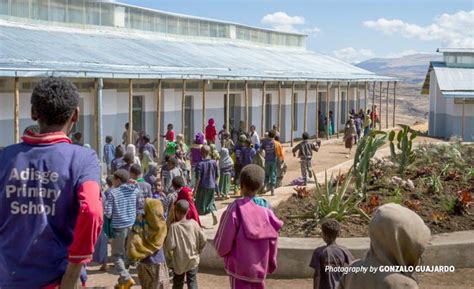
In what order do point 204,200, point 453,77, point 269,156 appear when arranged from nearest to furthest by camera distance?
point 204,200 < point 269,156 < point 453,77

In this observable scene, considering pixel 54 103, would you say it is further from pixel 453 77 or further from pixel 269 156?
pixel 453 77

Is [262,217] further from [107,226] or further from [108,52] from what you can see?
[108,52]

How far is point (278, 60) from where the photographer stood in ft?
→ 105

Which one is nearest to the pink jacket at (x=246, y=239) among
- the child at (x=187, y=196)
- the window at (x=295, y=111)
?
the child at (x=187, y=196)

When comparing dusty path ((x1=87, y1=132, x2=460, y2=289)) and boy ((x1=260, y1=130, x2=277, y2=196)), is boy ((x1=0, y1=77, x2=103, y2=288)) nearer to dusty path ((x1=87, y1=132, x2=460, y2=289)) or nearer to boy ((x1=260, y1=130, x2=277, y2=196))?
dusty path ((x1=87, y1=132, x2=460, y2=289))

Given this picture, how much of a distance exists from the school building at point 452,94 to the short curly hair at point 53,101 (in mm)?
27608

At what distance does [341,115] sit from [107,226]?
90.9 ft

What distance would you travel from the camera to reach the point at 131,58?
19.3 meters

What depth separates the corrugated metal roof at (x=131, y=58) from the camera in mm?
14477

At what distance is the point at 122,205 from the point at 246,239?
2925mm

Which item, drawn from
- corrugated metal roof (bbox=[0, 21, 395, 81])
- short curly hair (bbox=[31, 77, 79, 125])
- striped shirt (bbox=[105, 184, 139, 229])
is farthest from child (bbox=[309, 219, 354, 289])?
corrugated metal roof (bbox=[0, 21, 395, 81])

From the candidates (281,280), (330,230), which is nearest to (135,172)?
(281,280)

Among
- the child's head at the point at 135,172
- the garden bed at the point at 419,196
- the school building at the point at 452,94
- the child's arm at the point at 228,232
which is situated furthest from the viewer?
the school building at the point at 452,94

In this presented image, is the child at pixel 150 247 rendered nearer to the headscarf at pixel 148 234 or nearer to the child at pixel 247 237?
the headscarf at pixel 148 234
